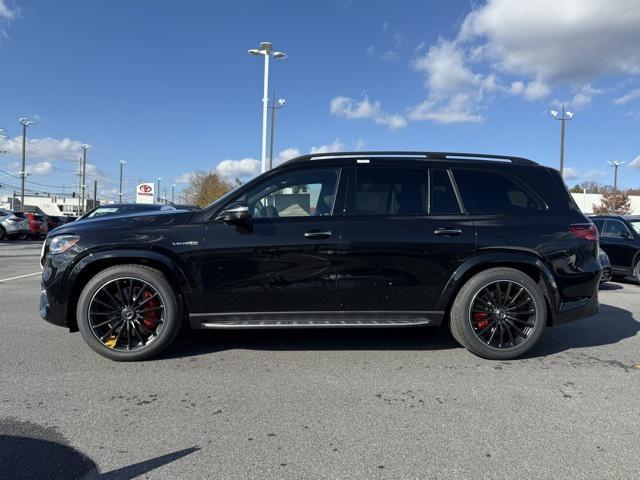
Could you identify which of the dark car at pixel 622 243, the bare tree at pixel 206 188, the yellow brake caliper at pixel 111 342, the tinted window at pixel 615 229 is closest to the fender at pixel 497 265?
the yellow brake caliper at pixel 111 342

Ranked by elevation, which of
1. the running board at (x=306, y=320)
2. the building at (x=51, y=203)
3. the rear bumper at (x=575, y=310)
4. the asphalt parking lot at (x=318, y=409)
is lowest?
the asphalt parking lot at (x=318, y=409)

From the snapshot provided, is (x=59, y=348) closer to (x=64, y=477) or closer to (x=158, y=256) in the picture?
(x=158, y=256)

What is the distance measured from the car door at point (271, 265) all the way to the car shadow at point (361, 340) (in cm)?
70

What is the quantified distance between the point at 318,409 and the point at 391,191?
86.2 inches

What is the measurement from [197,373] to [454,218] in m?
2.75

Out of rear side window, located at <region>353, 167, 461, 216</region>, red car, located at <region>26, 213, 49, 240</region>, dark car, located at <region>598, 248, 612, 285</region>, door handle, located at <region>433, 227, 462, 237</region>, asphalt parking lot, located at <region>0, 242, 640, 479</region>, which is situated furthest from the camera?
red car, located at <region>26, 213, 49, 240</region>

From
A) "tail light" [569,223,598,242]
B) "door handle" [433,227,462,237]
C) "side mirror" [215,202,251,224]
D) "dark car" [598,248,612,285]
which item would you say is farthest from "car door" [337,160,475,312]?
"dark car" [598,248,612,285]

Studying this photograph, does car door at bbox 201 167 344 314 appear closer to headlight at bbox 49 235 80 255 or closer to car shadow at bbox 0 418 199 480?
headlight at bbox 49 235 80 255

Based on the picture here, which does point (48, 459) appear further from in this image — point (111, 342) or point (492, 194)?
point (492, 194)

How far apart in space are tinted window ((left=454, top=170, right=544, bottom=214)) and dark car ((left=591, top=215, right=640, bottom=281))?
7178mm

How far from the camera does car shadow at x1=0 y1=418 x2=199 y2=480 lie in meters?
2.59

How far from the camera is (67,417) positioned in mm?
3254

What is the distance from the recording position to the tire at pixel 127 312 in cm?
430

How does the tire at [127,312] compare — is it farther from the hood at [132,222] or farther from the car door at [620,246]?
the car door at [620,246]
